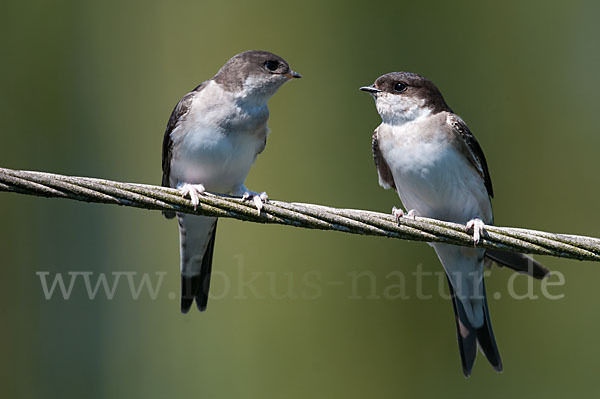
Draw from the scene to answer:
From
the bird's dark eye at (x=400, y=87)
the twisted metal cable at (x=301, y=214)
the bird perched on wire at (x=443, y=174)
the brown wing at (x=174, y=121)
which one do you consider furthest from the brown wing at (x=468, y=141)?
the brown wing at (x=174, y=121)

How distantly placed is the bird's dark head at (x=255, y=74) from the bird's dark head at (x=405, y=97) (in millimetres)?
400

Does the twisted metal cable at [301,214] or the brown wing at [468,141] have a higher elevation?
the brown wing at [468,141]

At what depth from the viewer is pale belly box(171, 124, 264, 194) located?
314 centimetres

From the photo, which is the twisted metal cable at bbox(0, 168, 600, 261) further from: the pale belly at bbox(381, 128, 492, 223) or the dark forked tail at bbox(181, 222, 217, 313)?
the dark forked tail at bbox(181, 222, 217, 313)

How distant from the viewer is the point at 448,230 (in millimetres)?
2375

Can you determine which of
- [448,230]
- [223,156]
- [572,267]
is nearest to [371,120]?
[572,267]

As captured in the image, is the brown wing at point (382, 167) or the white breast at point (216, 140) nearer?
the white breast at point (216, 140)

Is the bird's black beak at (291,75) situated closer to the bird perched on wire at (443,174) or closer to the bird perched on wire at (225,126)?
the bird perched on wire at (225,126)

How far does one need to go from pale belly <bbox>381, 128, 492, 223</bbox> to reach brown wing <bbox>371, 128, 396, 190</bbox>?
0.10 meters

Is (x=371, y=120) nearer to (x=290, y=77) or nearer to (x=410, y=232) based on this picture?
(x=290, y=77)

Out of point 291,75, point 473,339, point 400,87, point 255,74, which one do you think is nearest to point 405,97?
point 400,87

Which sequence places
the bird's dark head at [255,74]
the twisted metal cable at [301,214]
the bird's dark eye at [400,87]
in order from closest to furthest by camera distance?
1. the twisted metal cable at [301,214]
2. the bird's dark head at [255,74]
3. the bird's dark eye at [400,87]

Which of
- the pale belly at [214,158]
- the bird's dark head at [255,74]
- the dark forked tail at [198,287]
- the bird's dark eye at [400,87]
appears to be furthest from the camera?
the dark forked tail at [198,287]

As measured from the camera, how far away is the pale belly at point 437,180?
3201 mm
